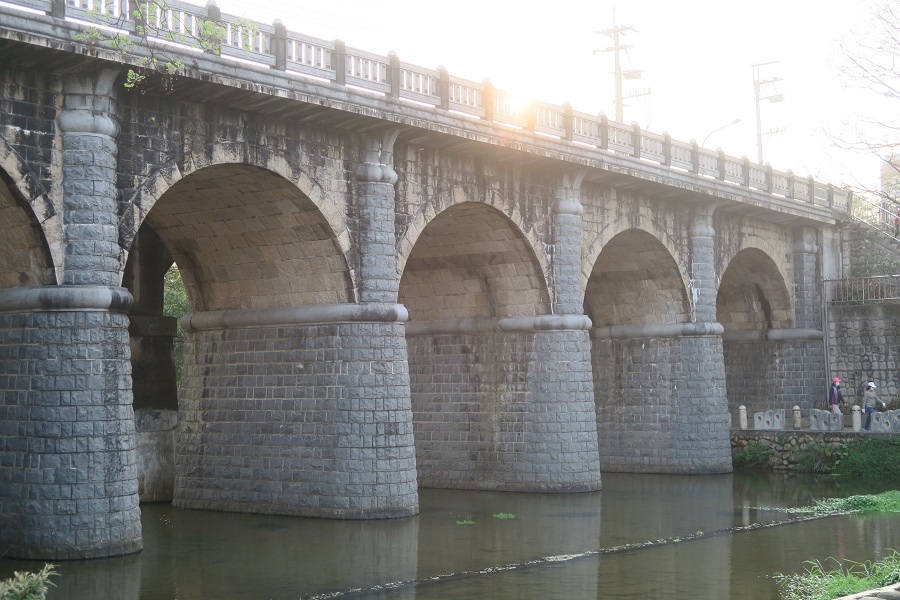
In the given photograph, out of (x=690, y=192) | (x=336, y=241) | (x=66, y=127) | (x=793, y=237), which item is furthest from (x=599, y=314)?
(x=66, y=127)

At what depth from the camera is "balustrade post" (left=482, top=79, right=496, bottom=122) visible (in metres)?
23.4

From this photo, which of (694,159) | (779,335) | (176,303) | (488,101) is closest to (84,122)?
(488,101)

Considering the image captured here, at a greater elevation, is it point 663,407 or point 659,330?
point 659,330

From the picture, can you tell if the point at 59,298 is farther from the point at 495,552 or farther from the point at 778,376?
the point at 778,376

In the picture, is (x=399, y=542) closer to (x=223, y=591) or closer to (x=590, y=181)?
(x=223, y=591)

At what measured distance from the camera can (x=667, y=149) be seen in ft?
96.1

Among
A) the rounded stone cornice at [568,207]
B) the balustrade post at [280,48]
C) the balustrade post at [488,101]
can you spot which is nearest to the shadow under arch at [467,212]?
the rounded stone cornice at [568,207]

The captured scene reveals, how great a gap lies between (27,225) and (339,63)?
20.5 feet

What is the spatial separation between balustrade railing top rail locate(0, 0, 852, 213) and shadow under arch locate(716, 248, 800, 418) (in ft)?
12.9

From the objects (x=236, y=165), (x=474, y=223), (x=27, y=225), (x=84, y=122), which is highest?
(x=84, y=122)

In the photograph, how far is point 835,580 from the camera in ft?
44.2

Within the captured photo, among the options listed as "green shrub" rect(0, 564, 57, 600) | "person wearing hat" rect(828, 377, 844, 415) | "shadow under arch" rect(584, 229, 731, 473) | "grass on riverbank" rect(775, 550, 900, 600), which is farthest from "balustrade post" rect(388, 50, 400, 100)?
"person wearing hat" rect(828, 377, 844, 415)

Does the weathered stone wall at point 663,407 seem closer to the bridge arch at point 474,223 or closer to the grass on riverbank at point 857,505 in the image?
the bridge arch at point 474,223

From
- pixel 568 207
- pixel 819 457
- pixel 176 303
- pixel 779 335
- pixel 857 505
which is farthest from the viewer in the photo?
pixel 176 303
